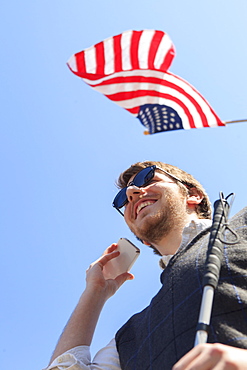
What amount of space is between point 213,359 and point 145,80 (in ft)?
14.2

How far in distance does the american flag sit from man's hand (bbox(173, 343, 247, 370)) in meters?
3.58

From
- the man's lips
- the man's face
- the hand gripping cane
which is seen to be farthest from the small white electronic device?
the hand gripping cane

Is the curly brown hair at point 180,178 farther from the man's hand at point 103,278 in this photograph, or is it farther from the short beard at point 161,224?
the man's hand at point 103,278

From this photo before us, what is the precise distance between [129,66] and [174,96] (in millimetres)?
758

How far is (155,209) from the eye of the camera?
15.1 feet

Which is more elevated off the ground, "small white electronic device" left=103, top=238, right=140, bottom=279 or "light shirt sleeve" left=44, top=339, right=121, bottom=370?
"small white electronic device" left=103, top=238, right=140, bottom=279

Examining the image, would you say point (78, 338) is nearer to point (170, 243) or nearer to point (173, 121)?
point (170, 243)

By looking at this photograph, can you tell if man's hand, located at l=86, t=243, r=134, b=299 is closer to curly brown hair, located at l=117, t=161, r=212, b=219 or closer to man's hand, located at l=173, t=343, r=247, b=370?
curly brown hair, located at l=117, t=161, r=212, b=219

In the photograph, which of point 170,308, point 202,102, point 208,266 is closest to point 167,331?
point 170,308

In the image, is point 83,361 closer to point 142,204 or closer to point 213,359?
point 142,204

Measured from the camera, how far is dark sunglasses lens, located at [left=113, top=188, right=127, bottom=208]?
17.5ft

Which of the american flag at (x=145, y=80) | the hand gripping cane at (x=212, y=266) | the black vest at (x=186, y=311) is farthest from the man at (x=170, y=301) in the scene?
the american flag at (x=145, y=80)

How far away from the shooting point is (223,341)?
2.38 meters

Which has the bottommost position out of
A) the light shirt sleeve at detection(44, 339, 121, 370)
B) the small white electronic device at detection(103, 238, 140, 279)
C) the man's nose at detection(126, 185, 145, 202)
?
the light shirt sleeve at detection(44, 339, 121, 370)
